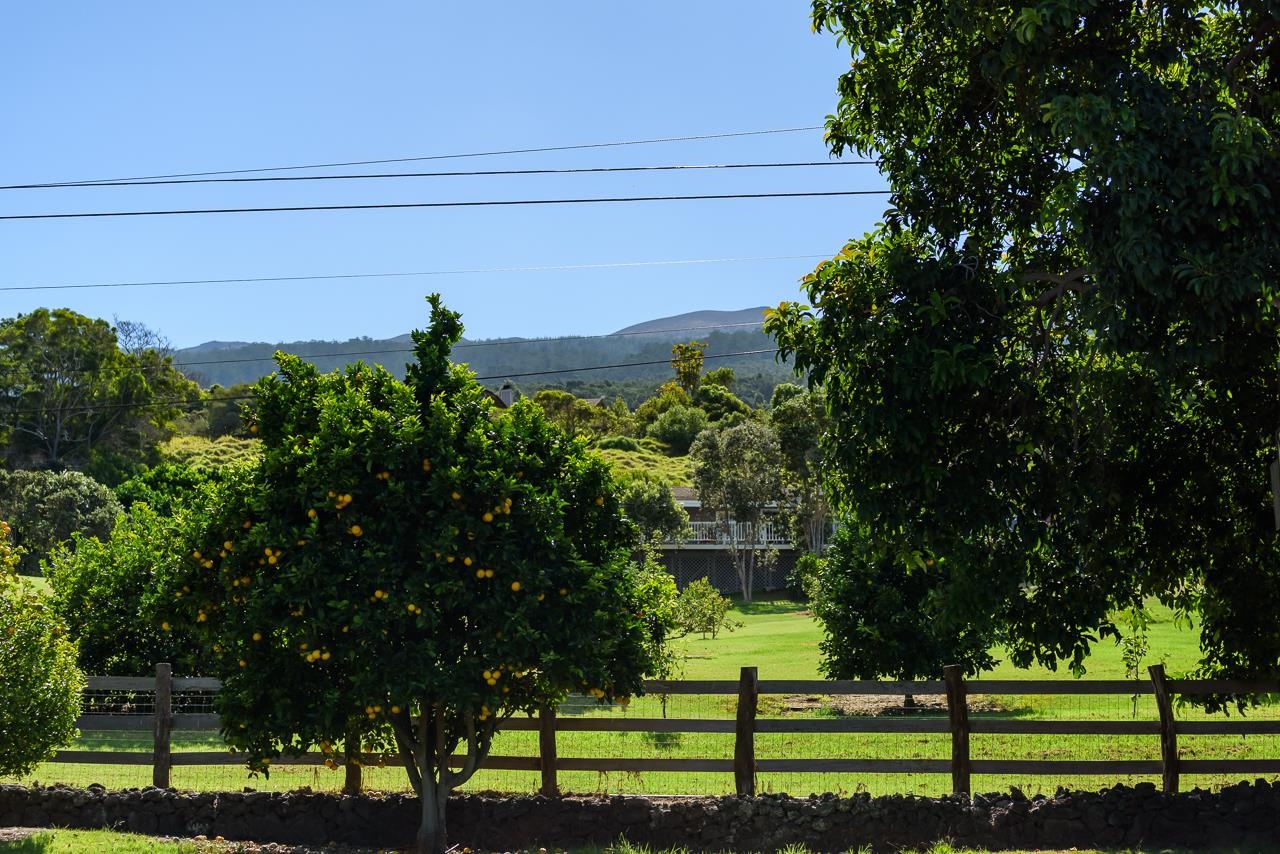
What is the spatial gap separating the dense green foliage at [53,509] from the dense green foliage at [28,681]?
4187 cm

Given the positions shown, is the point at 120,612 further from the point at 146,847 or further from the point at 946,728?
the point at 946,728

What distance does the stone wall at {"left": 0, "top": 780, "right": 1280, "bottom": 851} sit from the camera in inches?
448

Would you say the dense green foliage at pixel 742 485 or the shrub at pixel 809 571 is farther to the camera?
the dense green foliage at pixel 742 485

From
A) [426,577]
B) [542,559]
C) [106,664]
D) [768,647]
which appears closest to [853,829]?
[542,559]

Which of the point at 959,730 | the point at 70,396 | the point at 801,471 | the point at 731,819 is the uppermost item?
the point at 70,396

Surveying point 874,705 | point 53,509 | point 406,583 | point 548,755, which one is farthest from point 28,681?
point 53,509

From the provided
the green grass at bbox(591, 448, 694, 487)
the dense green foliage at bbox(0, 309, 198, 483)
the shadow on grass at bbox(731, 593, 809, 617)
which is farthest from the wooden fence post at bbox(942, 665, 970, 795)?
the dense green foliage at bbox(0, 309, 198, 483)

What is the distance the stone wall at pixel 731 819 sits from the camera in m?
11.4

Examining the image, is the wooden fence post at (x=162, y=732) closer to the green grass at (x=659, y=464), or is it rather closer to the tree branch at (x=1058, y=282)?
the tree branch at (x=1058, y=282)

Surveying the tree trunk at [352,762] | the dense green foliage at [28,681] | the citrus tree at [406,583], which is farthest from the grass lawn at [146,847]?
the citrus tree at [406,583]

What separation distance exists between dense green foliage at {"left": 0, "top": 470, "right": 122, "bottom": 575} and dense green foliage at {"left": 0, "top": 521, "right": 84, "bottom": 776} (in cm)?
4187

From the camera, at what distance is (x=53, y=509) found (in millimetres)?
53094

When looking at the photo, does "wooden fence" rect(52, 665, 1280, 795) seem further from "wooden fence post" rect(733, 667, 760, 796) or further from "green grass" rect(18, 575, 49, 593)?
"green grass" rect(18, 575, 49, 593)

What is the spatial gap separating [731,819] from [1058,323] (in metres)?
5.62
